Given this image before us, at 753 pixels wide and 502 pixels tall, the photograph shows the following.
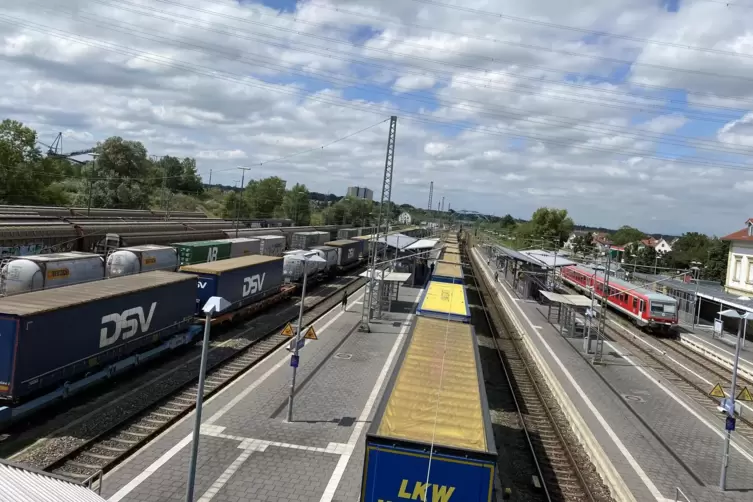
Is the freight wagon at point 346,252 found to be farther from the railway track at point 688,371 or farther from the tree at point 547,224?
the tree at point 547,224

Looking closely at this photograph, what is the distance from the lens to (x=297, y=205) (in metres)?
99.6

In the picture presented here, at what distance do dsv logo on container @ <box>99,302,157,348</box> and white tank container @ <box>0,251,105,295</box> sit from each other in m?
3.79

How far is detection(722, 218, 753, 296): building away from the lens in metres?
40.9

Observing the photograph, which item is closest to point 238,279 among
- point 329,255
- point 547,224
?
point 329,255

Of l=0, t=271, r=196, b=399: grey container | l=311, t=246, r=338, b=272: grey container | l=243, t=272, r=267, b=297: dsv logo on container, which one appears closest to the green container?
l=243, t=272, r=267, b=297: dsv logo on container

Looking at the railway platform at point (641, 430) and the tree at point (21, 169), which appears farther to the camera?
the tree at point (21, 169)

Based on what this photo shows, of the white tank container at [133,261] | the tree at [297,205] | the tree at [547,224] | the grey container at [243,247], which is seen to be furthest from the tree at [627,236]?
the white tank container at [133,261]

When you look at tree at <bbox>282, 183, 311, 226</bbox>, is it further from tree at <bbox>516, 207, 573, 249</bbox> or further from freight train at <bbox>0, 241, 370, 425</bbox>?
freight train at <bbox>0, 241, 370, 425</bbox>

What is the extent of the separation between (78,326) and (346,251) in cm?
3863

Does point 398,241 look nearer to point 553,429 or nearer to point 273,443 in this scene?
point 553,429

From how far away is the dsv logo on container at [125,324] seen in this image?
15.7m

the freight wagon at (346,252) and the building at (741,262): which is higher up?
the building at (741,262)

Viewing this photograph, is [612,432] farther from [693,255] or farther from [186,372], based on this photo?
[693,255]

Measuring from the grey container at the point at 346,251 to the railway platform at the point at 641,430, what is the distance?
26.2m
